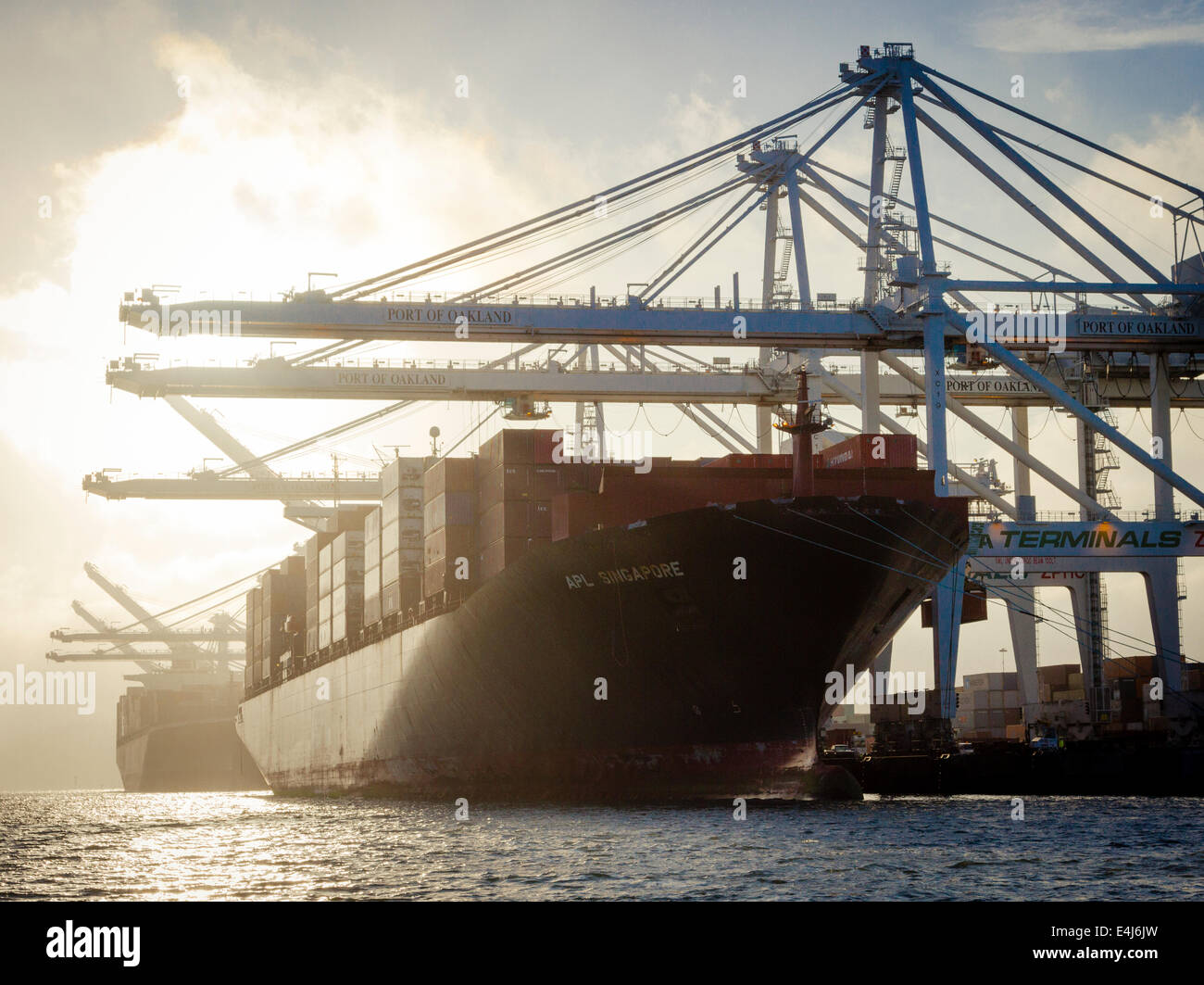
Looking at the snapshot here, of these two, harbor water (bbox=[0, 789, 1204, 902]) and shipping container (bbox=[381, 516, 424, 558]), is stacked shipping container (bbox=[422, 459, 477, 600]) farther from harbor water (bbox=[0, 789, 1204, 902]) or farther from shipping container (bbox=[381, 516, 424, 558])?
harbor water (bbox=[0, 789, 1204, 902])

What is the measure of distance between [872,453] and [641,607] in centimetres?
661

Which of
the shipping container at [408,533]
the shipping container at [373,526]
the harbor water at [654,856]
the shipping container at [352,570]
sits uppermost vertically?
the shipping container at [373,526]

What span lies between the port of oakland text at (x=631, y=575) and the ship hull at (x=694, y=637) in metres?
0.03

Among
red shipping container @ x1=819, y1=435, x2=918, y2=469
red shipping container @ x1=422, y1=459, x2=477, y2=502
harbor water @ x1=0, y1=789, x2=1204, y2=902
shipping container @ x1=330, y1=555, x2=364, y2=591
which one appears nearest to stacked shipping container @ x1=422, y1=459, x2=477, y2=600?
red shipping container @ x1=422, y1=459, x2=477, y2=502

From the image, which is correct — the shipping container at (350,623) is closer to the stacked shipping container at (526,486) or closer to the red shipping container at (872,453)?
the stacked shipping container at (526,486)

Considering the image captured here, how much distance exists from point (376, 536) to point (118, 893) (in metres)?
23.6

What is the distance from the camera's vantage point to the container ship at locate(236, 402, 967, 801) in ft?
82.1

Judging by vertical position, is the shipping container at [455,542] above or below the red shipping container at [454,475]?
below

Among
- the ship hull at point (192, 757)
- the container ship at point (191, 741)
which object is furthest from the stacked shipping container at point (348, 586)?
the ship hull at point (192, 757)

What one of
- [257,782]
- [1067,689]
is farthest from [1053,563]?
[257,782]

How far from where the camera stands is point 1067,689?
49.3m

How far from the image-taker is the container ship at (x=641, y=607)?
2502cm

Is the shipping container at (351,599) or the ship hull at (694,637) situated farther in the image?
the shipping container at (351,599)

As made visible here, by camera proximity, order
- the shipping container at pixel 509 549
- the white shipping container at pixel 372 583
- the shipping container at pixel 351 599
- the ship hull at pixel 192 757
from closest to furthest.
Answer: the shipping container at pixel 509 549 → the white shipping container at pixel 372 583 → the shipping container at pixel 351 599 → the ship hull at pixel 192 757
